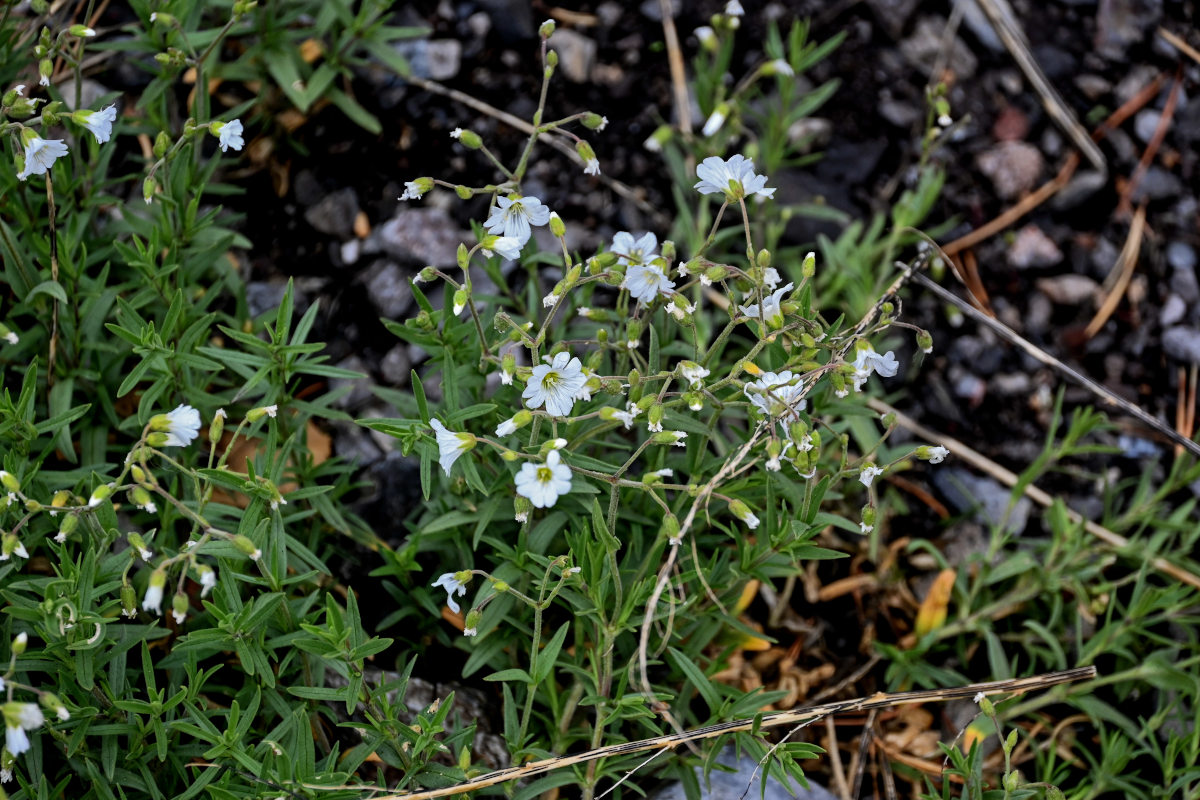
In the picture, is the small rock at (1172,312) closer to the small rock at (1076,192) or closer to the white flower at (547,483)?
the small rock at (1076,192)

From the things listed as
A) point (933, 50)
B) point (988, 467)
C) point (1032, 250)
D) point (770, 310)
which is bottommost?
point (988, 467)

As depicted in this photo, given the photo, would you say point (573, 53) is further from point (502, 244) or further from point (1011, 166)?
point (502, 244)

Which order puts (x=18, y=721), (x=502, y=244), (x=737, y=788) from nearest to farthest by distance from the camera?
1. (x=18, y=721)
2. (x=502, y=244)
3. (x=737, y=788)

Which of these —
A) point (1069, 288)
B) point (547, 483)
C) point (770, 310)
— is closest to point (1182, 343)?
point (1069, 288)

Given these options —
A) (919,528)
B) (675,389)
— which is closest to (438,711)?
(675,389)

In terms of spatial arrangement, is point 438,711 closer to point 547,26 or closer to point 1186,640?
point 547,26
